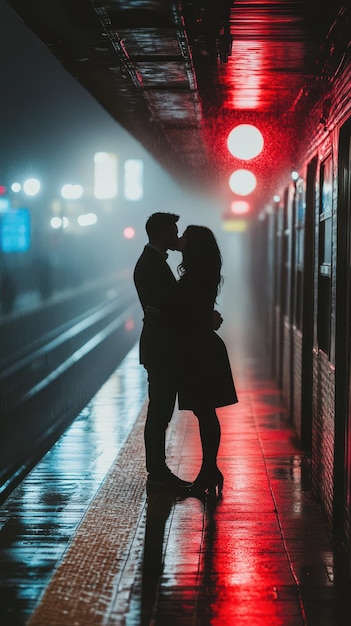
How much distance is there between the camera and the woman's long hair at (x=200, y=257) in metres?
6.38

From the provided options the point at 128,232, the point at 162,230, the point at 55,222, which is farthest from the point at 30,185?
the point at 162,230

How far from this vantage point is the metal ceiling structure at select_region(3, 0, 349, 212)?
16.9ft

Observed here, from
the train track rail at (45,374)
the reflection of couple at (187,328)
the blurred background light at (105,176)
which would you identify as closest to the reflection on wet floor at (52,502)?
the train track rail at (45,374)

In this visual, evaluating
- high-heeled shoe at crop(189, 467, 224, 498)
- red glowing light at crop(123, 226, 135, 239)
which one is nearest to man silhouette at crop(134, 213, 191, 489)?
high-heeled shoe at crop(189, 467, 224, 498)

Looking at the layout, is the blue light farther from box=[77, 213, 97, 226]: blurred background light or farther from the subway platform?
the subway platform

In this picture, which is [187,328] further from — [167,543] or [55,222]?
[55,222]

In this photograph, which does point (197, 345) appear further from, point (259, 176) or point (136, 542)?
point (259, 176)

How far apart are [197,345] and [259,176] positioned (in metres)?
7.42

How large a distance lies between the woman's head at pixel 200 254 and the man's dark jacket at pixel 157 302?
8.0 inches

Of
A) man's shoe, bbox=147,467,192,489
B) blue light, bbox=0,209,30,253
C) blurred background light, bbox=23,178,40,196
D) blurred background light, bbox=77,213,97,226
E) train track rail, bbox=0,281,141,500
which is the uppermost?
blurred background light, bbox=23,178,40,196

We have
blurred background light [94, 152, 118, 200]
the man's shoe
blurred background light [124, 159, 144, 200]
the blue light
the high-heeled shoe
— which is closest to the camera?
the high-heeled shoe

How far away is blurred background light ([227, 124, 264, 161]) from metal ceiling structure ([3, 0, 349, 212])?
0.22 metres

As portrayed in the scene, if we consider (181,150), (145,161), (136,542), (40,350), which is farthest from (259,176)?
(145,161)

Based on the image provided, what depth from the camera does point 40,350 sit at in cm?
1883
